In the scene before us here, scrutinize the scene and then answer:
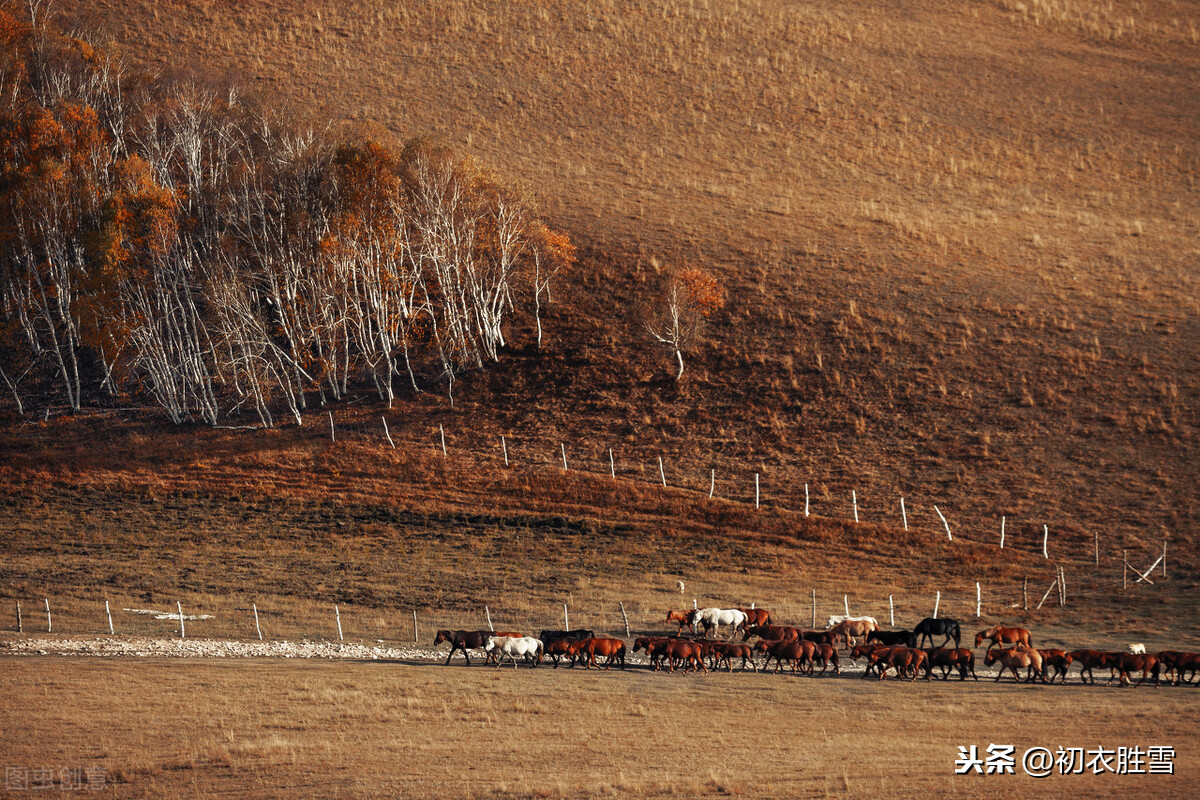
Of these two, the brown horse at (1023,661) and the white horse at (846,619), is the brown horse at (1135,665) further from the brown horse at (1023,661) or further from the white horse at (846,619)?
the white horse at (846,619)

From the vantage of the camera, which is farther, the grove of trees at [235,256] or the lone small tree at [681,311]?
the lone small tree at [681,311]

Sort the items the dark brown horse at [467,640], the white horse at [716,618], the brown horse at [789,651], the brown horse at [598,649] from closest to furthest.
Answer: the brown horse at [789,651] < the brown horse at [598,649] < the dark brown horse at [467,640] < the white horse at [716,618]

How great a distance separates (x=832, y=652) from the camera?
88.5ft

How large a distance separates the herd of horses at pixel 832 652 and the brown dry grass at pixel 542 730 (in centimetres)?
85

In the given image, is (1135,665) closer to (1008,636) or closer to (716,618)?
(1008,636)

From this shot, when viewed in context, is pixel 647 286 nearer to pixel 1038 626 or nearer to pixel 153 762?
pixel 1038 626

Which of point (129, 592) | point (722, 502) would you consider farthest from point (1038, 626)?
point (129, 592)

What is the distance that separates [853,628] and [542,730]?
12064mm

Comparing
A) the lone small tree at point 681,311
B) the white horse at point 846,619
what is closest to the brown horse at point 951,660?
the white horse at point 846,619

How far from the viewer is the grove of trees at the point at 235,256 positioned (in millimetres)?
55375

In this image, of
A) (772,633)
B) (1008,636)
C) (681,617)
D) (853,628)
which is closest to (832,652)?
(772,633)

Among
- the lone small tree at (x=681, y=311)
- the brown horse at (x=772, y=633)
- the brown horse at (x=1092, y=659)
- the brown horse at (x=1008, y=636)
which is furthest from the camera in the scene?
the lone small tree at (x=681, y=311)

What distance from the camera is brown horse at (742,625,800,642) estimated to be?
28906mm

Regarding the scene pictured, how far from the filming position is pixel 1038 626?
32.4m
